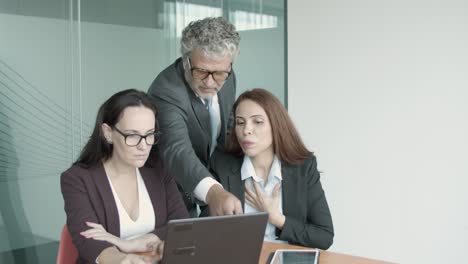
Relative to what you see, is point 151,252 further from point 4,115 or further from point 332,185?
point 332,185

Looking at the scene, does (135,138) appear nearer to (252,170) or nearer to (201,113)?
(201,113)

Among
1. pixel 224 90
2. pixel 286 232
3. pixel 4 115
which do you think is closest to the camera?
pixel 286 232

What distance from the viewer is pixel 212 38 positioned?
2.67 m

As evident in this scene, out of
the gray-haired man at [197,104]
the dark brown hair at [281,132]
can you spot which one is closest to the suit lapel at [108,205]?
the gray-haired man at [197,104]

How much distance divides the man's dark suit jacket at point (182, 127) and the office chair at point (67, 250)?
49cm

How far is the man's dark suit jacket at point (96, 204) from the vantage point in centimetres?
247

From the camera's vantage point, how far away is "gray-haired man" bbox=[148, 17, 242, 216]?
2676mm

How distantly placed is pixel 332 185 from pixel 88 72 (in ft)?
7.17

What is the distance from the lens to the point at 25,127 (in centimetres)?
353

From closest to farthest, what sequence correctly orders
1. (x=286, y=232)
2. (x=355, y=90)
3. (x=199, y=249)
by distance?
(x=199, y=249), (x=286, y=232), (x=355, y=90)

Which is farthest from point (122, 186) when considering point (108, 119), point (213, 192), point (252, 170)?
point (252, 170)

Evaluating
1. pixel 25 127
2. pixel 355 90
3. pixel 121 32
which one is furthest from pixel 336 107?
pixel 25 127

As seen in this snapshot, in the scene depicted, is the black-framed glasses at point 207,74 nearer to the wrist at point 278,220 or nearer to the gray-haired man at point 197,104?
the gray-haired man at point 197,104

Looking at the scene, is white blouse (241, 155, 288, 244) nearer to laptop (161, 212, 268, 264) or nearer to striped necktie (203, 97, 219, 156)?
striped necktie (203, 97, 219, 156)
